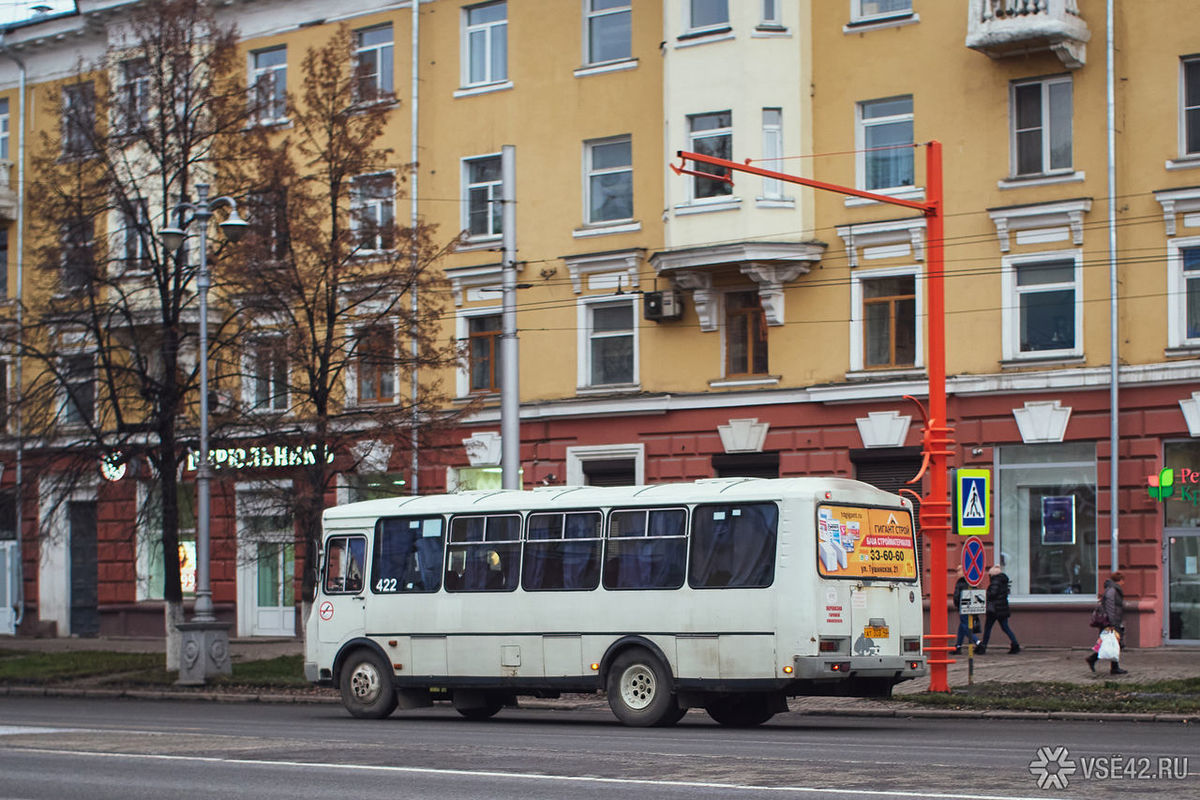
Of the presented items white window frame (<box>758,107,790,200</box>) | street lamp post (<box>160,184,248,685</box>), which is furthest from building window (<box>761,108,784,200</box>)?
street lamp post (<box>160,184,248,685</box>)

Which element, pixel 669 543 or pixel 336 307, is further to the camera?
pixel 336 307

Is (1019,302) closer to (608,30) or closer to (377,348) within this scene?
(608,30)

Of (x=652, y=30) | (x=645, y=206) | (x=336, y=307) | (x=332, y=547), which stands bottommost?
(x=332, y=547)

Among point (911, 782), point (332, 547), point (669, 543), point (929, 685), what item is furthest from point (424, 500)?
point (911, 782)

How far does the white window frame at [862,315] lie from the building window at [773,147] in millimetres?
2155

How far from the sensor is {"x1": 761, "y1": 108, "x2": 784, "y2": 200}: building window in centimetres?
3488

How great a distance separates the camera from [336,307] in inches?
1284

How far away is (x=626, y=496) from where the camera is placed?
22312 millimetres

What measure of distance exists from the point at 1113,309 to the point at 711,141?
8342 mm

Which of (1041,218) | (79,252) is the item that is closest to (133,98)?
(79,252)

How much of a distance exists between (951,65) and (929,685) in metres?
12.8

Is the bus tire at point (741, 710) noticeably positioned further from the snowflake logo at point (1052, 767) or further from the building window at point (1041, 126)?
A: the building window at point (1041, 126)

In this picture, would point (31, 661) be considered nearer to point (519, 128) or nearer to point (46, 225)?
point (46, 225)

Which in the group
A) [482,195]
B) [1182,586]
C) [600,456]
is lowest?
[1182,586]
